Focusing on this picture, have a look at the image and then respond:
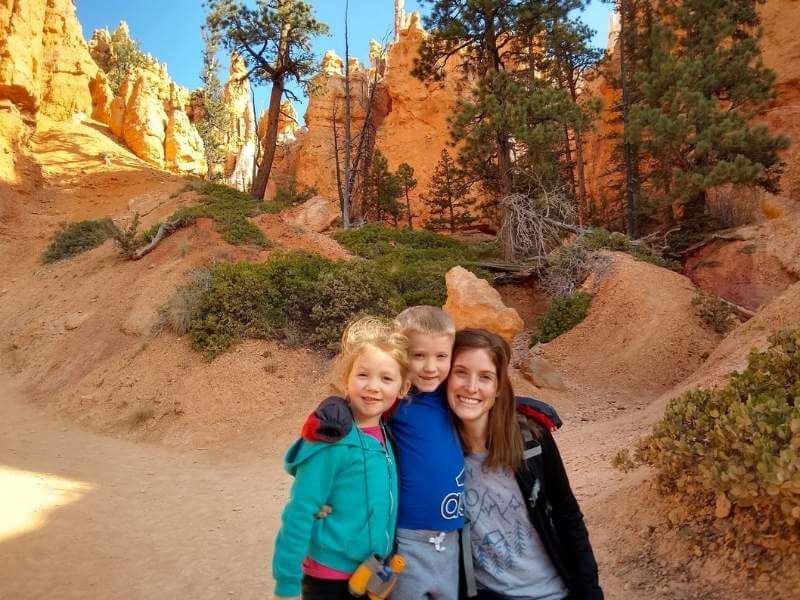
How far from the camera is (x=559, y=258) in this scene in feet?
40.3

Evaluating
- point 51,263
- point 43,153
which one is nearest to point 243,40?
point 43,153

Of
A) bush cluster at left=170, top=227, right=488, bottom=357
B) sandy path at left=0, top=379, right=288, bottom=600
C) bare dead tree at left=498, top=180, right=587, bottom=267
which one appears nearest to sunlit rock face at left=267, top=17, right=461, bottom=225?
bare dead tree at left=498, top=180, right=587, bottom=267

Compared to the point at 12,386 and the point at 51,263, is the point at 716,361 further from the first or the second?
the point at 51,263

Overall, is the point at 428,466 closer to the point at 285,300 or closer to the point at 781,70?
the point at 285,300

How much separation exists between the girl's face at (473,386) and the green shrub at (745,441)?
1.21 metres

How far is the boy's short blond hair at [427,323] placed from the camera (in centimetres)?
193

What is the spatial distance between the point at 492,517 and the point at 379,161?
27.3 m

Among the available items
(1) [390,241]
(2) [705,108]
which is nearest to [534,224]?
(1) [390,241]

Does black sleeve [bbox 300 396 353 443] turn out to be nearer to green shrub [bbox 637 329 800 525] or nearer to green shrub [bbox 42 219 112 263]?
green shrub [bbox 637 329 800 525]

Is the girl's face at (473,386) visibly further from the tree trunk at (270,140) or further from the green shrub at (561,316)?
the tree trunk at (270,140)

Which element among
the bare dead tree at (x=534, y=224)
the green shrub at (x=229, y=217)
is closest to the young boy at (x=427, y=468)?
the green shrub at (x=229, y=217)

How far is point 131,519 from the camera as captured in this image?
16.2 feet

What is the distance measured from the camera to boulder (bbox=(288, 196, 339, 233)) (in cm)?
2077

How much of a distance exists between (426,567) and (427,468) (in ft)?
1.08
